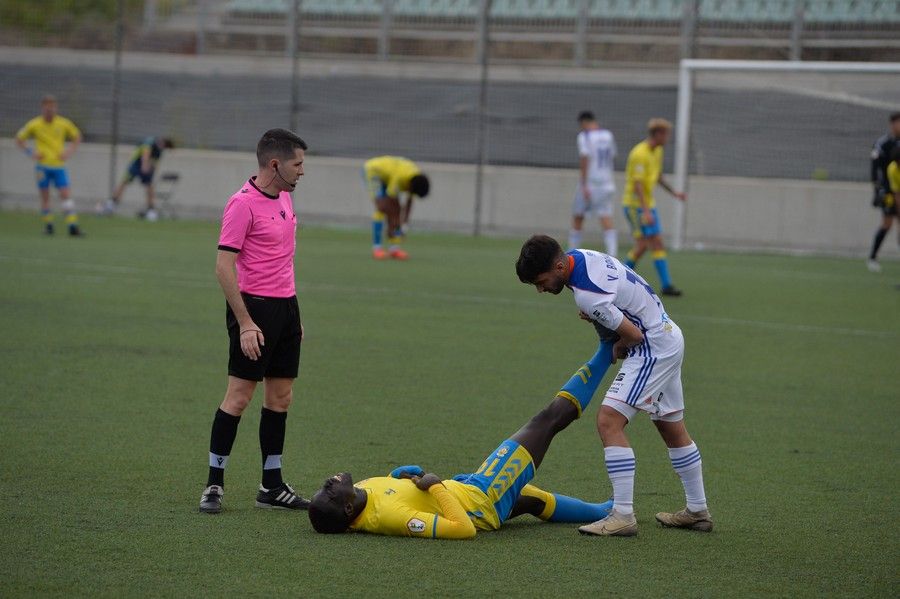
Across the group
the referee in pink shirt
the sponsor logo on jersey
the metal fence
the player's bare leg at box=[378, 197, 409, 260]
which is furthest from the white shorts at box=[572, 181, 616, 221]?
the sponsor logo on jersey

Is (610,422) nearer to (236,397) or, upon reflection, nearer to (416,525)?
(416,525)

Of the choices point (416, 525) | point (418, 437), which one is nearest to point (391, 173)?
point (418, 437)

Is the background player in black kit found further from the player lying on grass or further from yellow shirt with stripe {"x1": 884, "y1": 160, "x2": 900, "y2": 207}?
the player lying on grass

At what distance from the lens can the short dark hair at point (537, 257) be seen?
5.75m

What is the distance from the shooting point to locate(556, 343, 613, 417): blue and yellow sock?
6215 mm

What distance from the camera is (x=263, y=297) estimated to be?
634 centimetres

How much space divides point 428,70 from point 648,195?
58.1ft

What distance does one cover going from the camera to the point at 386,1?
33.9m

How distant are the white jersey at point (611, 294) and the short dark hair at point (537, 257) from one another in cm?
16

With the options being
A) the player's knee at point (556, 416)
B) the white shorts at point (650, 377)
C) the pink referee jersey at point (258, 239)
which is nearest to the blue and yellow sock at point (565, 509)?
the player's knee at point (556, 416)

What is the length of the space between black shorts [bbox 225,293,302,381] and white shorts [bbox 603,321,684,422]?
1698mm

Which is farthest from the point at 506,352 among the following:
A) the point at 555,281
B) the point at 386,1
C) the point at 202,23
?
the point at 202,23

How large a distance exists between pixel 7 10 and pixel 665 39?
16876 mm

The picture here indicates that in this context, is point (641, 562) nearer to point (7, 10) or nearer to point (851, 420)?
point (851, 420)
